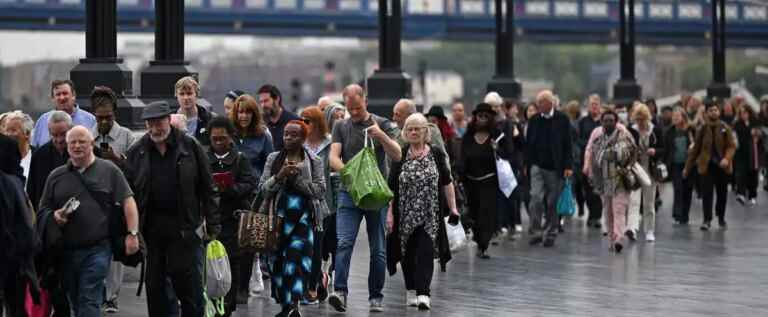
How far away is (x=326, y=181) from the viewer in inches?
583

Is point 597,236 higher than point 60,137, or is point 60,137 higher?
point 60,137

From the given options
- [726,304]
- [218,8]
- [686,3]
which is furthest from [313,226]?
[686,3]

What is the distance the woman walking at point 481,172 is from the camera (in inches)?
756

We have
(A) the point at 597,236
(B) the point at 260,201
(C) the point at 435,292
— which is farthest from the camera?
(A) the point at 597,236

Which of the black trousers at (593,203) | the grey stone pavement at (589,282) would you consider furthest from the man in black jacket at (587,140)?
the grey stone pavement at (589,282)

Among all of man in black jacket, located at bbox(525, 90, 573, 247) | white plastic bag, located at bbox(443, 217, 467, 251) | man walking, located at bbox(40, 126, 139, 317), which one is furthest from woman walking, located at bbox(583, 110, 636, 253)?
man walking, located at bbox(40, 126, 139, 317)

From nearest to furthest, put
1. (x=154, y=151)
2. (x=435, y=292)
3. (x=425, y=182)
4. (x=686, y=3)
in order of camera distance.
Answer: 1. (x=154, y=151)
2. (x=425, y=182)
3. (x=435, y=292)
4. (x=686, y=3)

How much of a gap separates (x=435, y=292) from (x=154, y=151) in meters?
4.30

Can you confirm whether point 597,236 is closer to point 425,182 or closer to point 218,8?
point 425,182

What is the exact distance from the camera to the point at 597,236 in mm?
22891

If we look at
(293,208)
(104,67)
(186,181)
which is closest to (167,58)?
(104,67)

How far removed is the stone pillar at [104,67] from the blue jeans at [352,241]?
3.24m

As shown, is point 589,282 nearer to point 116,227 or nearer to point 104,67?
point 104,67

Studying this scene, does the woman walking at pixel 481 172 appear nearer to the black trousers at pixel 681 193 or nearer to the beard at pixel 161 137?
the black trousers at pixel 681 193
